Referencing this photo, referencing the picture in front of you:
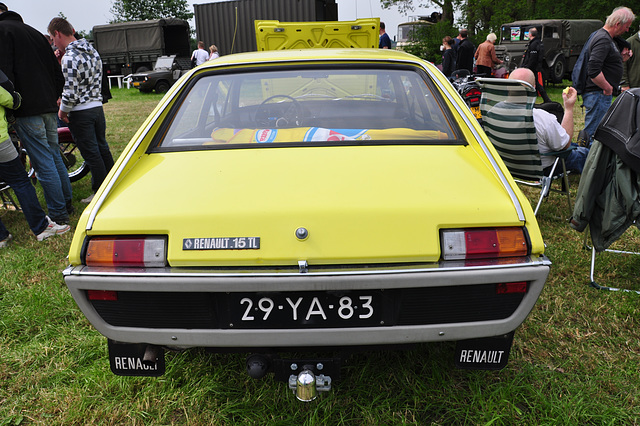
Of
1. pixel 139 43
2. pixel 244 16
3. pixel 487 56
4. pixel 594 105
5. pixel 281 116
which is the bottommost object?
pixel 594 105

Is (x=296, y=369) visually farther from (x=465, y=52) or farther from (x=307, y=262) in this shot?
(x=465, y=52)

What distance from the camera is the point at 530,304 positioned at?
1647 millimetres

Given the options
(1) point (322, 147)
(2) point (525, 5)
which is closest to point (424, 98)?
(1) point (322, 147)

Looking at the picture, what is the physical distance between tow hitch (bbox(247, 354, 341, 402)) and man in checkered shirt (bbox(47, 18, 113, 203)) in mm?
3792

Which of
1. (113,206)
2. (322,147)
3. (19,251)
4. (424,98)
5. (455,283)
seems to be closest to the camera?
(455,283)

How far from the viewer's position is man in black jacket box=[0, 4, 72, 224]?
3.94 meters

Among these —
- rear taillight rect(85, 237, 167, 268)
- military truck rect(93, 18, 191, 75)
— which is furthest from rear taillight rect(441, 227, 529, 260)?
military truck rect(93, 18, 191, 75)

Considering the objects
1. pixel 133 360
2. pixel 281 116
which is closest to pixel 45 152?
pixel 281 116

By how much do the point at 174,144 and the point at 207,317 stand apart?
3.03 feet

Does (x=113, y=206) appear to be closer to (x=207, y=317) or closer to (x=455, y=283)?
(x=207, y=317)

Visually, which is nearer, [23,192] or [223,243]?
[223,243]

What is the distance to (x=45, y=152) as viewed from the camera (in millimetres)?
4164

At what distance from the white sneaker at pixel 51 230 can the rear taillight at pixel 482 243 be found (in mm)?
3733

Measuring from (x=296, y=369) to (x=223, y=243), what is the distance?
54cm
